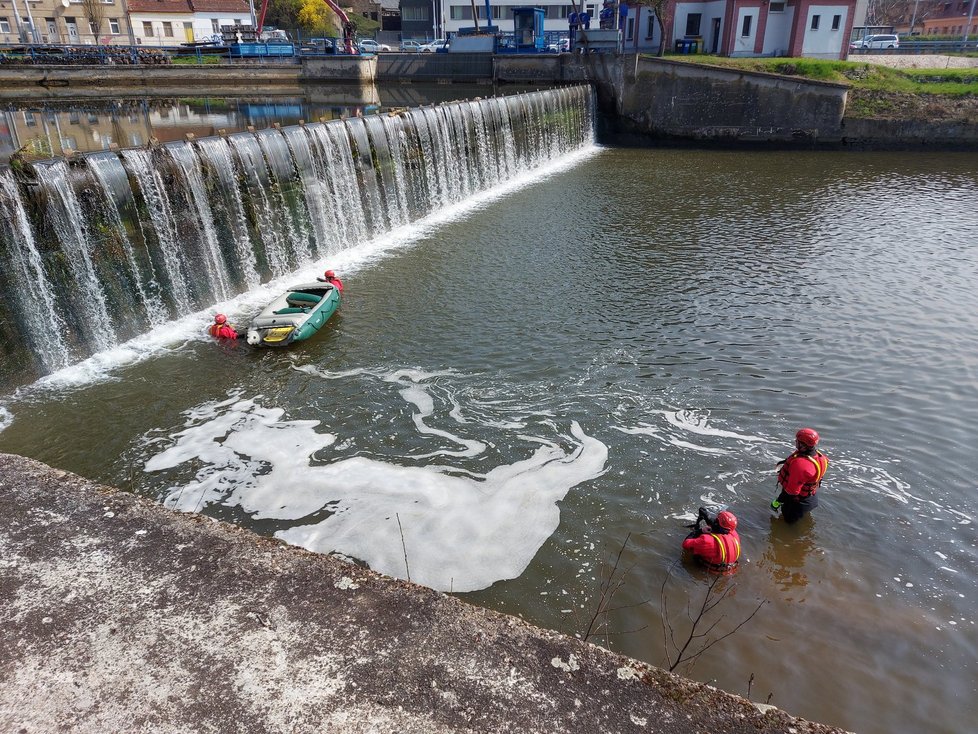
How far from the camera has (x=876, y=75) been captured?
38.4m

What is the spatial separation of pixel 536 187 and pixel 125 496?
24448 mm

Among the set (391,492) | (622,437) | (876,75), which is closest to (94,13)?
(876,75)

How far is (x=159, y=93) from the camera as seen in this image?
5066 centimetres

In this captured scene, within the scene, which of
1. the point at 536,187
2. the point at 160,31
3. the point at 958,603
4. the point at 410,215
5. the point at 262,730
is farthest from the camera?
the point at 160,31

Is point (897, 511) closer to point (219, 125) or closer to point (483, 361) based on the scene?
point (483, 361)

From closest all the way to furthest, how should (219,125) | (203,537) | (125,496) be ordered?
1. (203,537)
2. (125,496)
3. (219,125)

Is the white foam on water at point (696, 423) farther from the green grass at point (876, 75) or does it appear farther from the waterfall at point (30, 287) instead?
the green grass at point (876, 75)

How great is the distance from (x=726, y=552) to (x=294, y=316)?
9.68 meters

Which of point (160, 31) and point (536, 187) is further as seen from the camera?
point (160, 31)

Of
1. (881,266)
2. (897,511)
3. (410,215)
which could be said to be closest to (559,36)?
(410,215)

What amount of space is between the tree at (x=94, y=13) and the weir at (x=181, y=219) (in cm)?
5958

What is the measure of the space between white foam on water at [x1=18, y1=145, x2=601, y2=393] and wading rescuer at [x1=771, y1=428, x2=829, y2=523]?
1179 cm

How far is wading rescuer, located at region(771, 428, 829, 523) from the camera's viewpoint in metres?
8.54

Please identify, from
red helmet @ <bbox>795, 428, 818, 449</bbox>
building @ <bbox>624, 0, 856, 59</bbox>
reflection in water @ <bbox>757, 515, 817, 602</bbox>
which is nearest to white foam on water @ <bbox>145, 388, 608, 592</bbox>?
reflection in water @ <bbox>757, 515, 817, 602</bbox>
